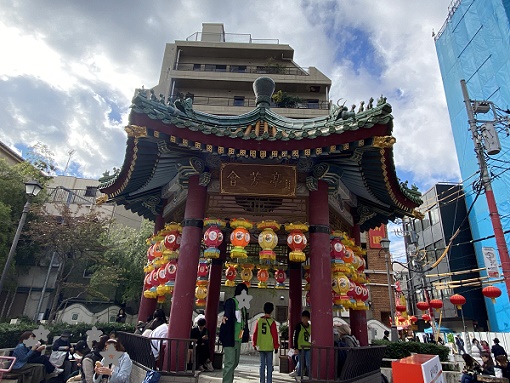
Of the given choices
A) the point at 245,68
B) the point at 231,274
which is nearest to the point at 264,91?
the point at 231,274

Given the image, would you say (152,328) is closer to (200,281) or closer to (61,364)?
(200,281)

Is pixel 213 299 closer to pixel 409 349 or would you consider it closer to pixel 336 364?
pixel 336 364

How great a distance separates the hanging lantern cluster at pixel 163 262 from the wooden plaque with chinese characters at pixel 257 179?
1904mm

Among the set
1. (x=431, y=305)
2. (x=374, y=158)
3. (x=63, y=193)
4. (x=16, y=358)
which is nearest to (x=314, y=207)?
(x=374, y=158)

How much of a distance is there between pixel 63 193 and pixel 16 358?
29517 millimetres

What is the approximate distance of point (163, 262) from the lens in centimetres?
884

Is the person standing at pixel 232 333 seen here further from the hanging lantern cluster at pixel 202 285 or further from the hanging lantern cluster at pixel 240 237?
the hanging lantern cluster at pixel 202 285

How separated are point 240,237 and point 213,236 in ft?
2.20

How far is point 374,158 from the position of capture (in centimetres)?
823

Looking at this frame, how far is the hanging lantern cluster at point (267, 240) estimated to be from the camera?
26.1 feet

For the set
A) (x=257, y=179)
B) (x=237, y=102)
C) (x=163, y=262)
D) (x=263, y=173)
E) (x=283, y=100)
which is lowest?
(x=163, y=262)

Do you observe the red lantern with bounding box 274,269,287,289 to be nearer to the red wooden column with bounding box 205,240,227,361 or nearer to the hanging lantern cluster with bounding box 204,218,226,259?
the red wooden column with bounding box 205,240,227,361

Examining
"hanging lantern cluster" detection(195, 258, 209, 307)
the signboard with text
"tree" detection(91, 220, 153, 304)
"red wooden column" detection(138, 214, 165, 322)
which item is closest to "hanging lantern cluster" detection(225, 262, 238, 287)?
"hanging lantern cluster" detection(195, 258, 209, 307)

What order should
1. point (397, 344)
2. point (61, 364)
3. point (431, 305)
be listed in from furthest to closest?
point (431, 305), point (397, 344), point (61, 364)
